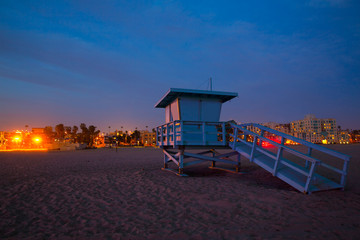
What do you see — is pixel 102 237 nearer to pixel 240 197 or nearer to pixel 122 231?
pixel 122 231

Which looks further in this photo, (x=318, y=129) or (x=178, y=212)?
(x=318, y=129)

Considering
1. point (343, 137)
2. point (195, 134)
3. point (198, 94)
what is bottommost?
point (343, 137)

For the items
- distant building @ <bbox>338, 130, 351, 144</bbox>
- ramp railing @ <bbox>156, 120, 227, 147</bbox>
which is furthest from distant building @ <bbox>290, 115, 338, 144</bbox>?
ramp railing @ <bbox>156, 120, 227, 147</bbox>

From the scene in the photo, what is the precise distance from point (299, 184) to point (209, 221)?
4.19 metres

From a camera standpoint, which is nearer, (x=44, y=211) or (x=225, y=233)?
(x=225, y=233)

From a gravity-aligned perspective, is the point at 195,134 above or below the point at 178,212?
above

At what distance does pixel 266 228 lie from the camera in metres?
4.59

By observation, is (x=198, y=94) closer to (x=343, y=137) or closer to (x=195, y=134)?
(x=195, y=134)

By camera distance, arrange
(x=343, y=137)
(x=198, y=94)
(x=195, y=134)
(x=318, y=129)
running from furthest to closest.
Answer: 1. (x=343, y=137)
2. (x=318, y=129)
3. (x=198, y=94)
4. (x=195, y=134)

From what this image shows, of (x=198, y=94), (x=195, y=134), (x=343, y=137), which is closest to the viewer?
(x=195, y=134)

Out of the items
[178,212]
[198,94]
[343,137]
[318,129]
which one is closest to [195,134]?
[198,94]

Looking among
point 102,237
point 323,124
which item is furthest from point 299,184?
point 323,124

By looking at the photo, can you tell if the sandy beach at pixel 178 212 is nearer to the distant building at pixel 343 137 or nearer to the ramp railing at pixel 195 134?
the ramp railing at pixel 195 134

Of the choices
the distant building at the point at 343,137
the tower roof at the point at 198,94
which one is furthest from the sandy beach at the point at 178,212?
the distant building at the point at 343,137
